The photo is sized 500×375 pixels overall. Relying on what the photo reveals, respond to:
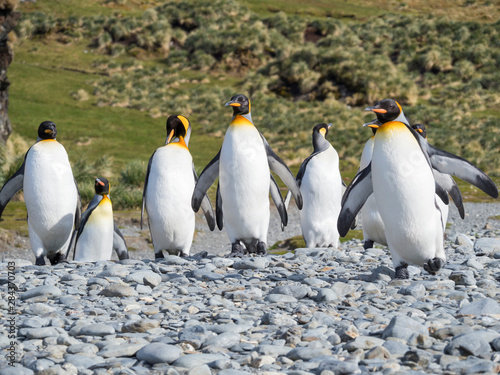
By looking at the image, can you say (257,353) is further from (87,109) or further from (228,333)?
(87,109)

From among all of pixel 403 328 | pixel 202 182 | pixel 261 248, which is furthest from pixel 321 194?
pixel 403 328

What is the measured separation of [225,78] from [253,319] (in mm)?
32109

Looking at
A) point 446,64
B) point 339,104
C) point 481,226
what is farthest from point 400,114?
point 446,64

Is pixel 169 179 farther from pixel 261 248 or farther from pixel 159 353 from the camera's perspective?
pixel 159 353

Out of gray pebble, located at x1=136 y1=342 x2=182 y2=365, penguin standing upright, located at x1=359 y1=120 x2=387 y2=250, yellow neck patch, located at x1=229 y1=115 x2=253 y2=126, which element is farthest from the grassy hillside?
gray pebble, located at x1=136 y1=342 x2=182 y2=365

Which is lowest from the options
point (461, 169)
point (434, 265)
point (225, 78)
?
point (434, 265)

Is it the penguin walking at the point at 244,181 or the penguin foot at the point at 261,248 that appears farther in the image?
the penguin foot at the point at 261,248

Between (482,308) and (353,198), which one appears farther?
(353,198)

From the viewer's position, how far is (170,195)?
669 centimetres

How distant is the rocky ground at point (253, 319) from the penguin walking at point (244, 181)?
0.72 metres

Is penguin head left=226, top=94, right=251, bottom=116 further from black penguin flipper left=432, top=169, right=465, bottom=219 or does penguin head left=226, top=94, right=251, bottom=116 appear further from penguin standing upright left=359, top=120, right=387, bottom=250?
black penguin flipper left=432, top=169, right=465, bottom=219

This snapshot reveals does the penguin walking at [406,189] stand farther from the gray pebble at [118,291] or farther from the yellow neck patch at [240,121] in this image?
the gray pebble at [118,291]

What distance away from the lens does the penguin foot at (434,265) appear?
4918mm

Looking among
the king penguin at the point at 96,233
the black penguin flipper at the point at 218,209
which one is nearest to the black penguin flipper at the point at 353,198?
the black penguin flipper at the point at 218,209
